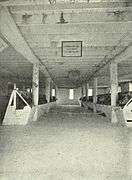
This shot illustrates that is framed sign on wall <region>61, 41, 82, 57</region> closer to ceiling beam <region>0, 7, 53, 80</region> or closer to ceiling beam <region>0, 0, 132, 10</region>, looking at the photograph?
ceiling beam <region>0, 7, 53, 80</region>

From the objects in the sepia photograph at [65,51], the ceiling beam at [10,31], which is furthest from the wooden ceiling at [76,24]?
the ceiling beam at [10,31]

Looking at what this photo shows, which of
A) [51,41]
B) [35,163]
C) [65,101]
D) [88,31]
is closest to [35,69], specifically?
[51,41]

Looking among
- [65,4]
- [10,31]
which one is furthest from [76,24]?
[10,31]

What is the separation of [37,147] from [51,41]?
3.86m

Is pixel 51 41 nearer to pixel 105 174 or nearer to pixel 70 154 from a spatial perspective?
pixel 70 154

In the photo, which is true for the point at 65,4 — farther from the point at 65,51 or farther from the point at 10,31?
the point at 65,51

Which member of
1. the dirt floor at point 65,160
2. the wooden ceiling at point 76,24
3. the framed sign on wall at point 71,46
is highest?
the wooden ceiling at point 76,24

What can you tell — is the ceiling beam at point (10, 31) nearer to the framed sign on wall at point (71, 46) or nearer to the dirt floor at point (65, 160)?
the framed sign on wall at point (71, 46)

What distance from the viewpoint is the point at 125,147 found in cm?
519

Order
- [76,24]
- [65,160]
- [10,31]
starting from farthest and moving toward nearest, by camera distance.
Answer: [76,24], [10,31], [65,160]

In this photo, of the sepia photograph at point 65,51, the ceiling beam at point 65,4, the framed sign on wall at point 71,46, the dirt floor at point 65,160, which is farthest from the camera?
the framed sign on wall at point 71,46

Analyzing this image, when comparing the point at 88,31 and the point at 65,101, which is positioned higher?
the point at 88,31

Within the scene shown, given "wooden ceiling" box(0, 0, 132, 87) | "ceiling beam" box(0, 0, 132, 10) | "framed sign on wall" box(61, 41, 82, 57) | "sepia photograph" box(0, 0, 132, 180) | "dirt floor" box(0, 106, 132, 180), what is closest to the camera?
"dirt floor" box(0, 106, 132, 180)

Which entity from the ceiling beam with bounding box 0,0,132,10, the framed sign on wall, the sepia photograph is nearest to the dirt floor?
the sepia photograph
